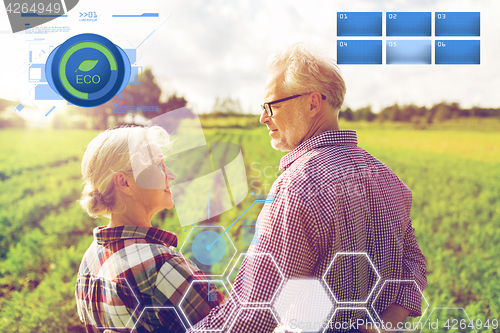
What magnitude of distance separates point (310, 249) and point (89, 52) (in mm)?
1655

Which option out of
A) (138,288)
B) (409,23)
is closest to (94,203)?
(138,288)

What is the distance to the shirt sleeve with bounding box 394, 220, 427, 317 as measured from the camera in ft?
4.81

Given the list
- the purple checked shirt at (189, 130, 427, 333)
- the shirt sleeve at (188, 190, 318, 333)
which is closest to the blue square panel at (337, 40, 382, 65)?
the purple checked shirt at (189, 130, 427, 333)

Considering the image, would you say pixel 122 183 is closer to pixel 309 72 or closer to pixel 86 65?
pixel 86 65

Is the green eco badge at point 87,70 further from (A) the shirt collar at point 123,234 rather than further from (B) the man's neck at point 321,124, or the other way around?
(B) the man's neck at point 321,124

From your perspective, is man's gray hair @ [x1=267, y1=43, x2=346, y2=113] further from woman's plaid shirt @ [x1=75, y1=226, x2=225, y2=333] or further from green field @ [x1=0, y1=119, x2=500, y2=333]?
woman's plaid shirt @ [x1=75, y1=226, x2=225, y2=333]

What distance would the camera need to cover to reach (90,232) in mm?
4809

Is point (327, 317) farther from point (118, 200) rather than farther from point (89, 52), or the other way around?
point (89, 52)
